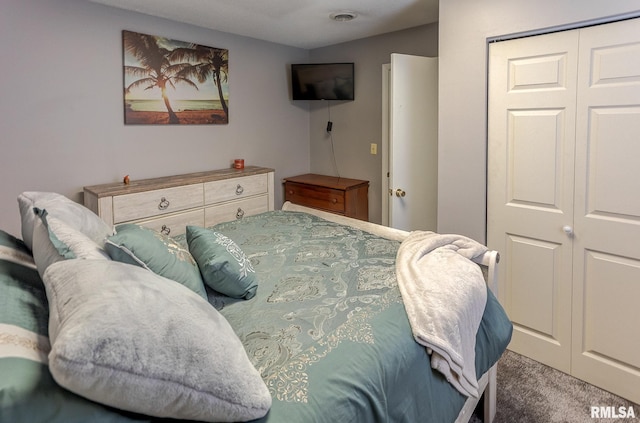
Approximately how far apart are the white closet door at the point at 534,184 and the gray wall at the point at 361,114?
4.77 ft

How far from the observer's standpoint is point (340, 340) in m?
1.24

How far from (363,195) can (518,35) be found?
7.32 ft

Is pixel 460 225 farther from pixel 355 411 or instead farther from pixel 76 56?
pixel 76 56

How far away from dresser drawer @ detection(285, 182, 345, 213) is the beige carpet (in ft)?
7.01

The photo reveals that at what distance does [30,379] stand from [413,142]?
288cm

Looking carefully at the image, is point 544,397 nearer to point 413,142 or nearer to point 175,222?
point 413,142

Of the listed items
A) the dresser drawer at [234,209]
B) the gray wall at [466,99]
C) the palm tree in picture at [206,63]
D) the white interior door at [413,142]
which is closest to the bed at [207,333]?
the gray wall at [466,99]

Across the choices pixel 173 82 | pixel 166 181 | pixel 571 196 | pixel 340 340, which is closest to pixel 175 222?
pixel 166 181

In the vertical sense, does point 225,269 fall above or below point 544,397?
above

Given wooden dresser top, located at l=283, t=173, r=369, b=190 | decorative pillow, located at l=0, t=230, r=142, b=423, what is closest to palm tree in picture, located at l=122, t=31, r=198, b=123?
wooden dresser top, located at l=283, t=173, r=369, b=190

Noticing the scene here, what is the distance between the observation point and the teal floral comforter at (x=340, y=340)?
3.46ft

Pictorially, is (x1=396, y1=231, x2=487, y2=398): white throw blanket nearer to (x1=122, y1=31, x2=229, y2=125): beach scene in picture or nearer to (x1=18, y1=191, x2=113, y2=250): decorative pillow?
(x1=18, y1=191, x2=113, y2=250): decorative pillow

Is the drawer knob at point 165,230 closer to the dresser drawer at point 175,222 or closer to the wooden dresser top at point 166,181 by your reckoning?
the dresser drawer at point 175,222

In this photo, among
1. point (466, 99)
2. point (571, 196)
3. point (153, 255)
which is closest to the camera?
point (153, 255)
